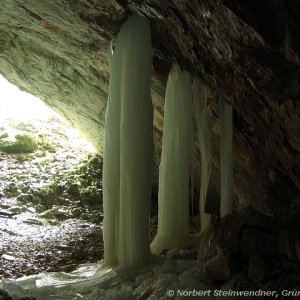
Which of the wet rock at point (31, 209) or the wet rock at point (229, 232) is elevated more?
the wet rock at point (31, 209)

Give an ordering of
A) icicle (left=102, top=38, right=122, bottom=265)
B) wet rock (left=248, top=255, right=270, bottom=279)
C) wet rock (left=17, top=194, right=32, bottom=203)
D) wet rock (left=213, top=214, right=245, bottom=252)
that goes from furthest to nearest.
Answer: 1. wet rock (left=17, top=194, right=32, bottom=203)
2. icicle (left=102, top=38, right=122, bottom=265)
3. wet rock (left=213, top=214, right=245, bottom=252)
4. wet rock (left=248, top=255, right=270, bottom=279)

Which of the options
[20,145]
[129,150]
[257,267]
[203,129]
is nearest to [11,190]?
[20,145]

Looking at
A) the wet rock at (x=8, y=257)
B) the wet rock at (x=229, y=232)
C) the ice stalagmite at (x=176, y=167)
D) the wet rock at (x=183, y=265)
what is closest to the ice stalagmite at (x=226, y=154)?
the ice stalagmite at (x=176, y=167)

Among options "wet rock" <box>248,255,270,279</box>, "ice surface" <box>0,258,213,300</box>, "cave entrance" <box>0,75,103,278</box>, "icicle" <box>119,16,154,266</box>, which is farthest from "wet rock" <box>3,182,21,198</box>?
"wet rock" <box>248,255,270,279</box>

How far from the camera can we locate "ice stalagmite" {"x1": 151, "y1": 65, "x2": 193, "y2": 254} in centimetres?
425

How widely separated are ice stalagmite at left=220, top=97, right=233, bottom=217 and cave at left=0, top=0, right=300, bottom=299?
0.01m

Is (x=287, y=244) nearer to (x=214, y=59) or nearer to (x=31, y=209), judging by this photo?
(x=214, y=59)

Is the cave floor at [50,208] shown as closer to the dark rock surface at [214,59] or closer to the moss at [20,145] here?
the moss at [20,145]

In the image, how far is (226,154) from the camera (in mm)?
4238

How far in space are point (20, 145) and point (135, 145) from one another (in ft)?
25.8

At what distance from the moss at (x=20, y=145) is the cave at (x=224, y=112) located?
5.66 metres

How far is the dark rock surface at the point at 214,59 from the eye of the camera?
253 cm

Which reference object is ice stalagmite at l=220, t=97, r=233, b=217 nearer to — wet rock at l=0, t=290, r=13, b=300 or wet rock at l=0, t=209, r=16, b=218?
wet rock at l=0, t=290, r=13, b=300

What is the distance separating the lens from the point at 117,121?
12.7ft
